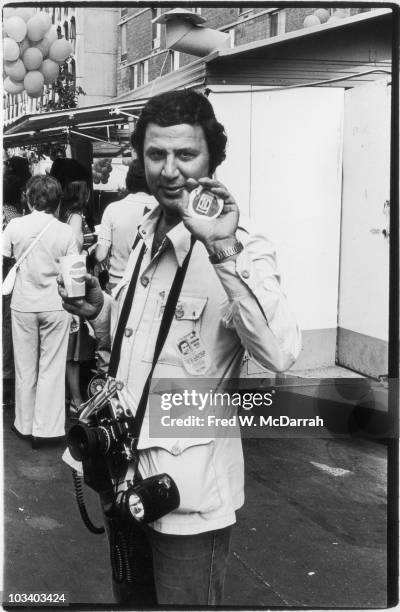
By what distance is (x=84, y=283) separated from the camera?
6.52 ft

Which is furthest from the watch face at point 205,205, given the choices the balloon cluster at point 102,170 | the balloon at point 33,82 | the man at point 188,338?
the balloon cluster at point 102,170

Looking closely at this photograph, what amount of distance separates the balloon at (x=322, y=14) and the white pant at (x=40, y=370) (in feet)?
7.25

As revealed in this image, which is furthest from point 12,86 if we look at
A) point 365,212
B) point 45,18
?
point 365,212

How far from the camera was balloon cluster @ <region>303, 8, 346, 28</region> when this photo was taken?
2674 mm

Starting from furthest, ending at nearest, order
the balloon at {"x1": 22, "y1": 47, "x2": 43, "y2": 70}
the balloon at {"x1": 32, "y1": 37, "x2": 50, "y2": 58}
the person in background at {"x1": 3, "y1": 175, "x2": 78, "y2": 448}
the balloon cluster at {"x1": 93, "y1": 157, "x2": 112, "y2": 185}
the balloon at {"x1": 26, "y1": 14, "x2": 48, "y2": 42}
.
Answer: the balloon cluster at {"x1": 93, "y1": 157, "x2": 112, "y2": 185} → the person in background at {"x1": 3, "y1": 175, "x2": 78, "y2": 448} → the balloon at {"x1": 22, "y1": 47, "x2": 43, "y2": 70} → the balloon at {"x1": 32, "y1": 37, "x2": 50, "y2": 58} → the balloon at {"x1": 26, "y1": 14, "x2": 48, "y2": 42}

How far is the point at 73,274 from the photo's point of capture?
195 centimetres

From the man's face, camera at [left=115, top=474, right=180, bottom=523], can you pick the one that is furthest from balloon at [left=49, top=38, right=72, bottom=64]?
camera at [left=115, top=474, right=180, bottom=523]

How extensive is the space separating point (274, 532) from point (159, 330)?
189 cm

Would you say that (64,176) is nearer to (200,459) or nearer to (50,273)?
(50,273)

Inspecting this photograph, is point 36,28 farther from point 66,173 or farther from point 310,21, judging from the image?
point 66,173

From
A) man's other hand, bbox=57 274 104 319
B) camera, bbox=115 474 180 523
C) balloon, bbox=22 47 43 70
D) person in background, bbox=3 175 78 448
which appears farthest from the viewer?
person in background, bbox=3 175 78 448

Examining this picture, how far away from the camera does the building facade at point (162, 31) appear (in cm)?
252

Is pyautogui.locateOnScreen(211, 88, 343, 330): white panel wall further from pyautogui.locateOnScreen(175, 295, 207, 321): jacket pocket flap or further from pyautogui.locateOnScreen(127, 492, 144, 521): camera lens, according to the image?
pyautogui.locateOnScreen(127, 492, 144, 521): camera lens

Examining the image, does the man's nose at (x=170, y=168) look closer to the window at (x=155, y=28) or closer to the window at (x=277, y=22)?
the window at (x=155, y=28)
